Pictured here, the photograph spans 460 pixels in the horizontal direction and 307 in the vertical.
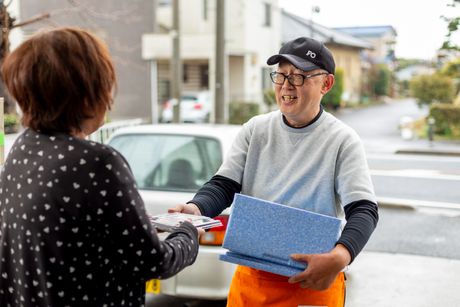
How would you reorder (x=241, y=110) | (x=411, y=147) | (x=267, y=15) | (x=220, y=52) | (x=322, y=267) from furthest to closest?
1. (x=267, y=15)
2. (x=241, y=110)
3. (x=411, y=147)
4. (x=220, y=52)
5. (x=322, y=267)

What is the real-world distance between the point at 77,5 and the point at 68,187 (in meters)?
3.10

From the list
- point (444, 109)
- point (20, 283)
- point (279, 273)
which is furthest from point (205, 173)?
point (444, 109)

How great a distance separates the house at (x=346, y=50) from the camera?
20781 mm

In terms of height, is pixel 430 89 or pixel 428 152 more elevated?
pixel 430 89

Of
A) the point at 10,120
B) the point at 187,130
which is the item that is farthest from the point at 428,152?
the point at 10,120

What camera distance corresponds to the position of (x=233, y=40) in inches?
867

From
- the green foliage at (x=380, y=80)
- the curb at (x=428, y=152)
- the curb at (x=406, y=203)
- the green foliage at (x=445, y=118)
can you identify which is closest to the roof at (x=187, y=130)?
the curb at (x=406, y=203)

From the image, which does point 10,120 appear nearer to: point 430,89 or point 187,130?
point 187,130

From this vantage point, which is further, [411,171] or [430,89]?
[430,89]

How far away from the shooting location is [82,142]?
136 centimetres

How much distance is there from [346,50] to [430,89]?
30.1ft

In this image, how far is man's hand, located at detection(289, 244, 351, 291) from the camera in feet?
5.62

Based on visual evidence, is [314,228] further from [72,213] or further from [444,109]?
[444,109]

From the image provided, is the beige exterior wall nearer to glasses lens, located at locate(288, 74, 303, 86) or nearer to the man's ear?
the man's ear
